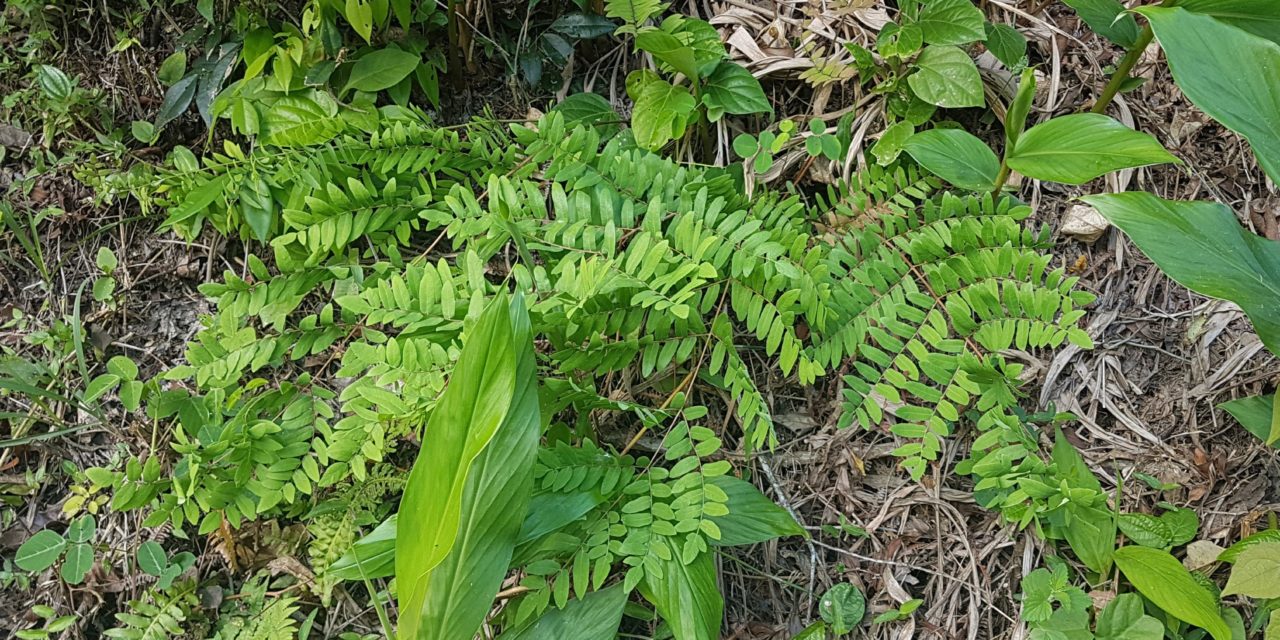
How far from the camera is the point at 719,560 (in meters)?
1.28

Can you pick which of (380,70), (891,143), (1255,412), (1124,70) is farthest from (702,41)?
(1255,412)

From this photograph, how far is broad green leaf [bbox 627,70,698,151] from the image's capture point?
1394mm

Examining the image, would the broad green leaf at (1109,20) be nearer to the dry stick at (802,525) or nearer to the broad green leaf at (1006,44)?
the broad green leaf at (1006,44)

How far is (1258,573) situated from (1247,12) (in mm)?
864

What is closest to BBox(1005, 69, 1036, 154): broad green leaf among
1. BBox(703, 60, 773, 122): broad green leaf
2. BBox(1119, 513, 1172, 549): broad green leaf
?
BBox(703, 60, 773, 122): broad green leaf

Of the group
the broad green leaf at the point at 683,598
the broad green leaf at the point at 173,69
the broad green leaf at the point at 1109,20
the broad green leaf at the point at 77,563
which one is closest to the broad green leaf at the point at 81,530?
the broad green leaf at the point at 77,563

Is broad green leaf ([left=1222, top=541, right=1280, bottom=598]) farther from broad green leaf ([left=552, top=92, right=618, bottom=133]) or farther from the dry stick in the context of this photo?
broad green leaf ([left=552, top=92, right=618, bottom=133])

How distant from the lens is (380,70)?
1.49 m

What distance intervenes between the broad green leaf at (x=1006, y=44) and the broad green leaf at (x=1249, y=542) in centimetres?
84

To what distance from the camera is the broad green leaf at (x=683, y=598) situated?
3.35ft

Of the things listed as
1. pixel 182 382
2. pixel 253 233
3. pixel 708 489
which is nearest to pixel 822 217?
pixel 708 489

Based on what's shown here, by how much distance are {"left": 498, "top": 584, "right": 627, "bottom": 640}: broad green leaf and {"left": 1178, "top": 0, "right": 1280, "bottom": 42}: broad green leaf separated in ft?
4.13

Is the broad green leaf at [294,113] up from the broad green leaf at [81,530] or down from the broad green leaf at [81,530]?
up

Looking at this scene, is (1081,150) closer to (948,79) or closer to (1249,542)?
(948,79)
